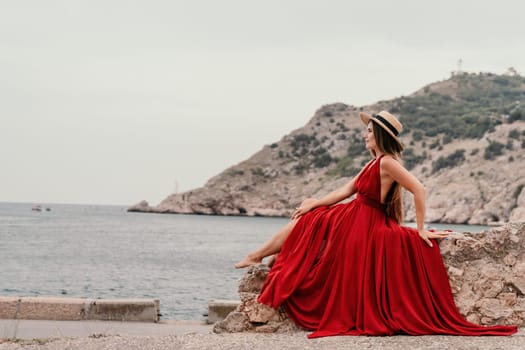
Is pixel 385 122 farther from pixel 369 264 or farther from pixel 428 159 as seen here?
pixel 428 159

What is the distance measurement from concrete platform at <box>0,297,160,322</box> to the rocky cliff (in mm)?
74480

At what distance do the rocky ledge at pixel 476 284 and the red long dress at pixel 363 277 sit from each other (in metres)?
0.15

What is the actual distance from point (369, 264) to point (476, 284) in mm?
1211

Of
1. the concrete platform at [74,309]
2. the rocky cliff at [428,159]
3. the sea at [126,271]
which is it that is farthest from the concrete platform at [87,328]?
the rocky cliff at [428,159]

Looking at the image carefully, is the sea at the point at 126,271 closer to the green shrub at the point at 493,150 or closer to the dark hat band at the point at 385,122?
the dark hat band at the point at 385,122

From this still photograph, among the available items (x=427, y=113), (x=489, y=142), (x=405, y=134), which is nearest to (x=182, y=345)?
(x=489, y=142)

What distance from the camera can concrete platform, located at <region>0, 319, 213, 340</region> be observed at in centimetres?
874

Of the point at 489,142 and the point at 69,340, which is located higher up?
the point at 489,142

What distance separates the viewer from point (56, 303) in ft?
32.6

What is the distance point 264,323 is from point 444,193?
9402 cm

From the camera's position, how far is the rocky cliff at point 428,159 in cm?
9331

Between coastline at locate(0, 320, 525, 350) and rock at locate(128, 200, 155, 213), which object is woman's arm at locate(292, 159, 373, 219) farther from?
rock at locate(128, 200, 155, 213)

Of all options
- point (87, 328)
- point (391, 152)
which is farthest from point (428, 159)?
point (391, 152)

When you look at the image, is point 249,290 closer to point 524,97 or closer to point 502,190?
point 502,190
